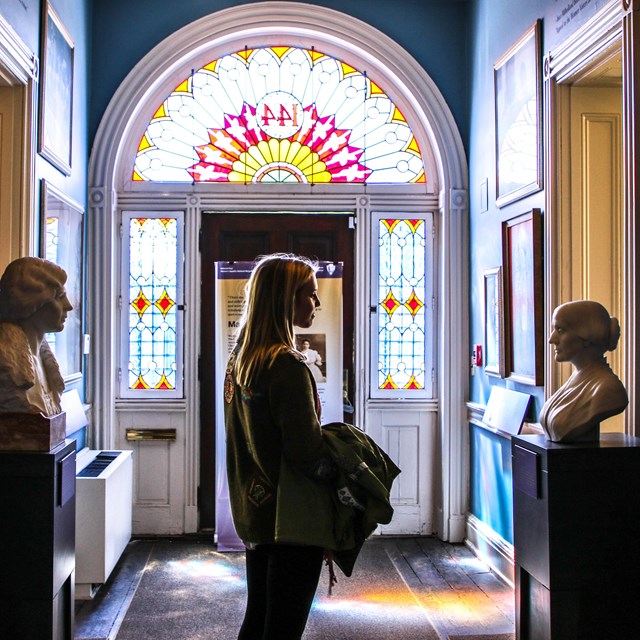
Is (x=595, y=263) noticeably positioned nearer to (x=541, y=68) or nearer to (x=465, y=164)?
(x=541, y=68)

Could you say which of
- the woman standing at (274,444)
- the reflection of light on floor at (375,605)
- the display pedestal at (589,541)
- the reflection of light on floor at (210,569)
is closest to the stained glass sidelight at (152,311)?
the reflection of light on floor at (210,569)

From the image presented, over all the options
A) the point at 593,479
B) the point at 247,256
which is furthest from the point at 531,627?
the point at 247,256

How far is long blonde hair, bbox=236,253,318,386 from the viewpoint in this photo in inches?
75.2

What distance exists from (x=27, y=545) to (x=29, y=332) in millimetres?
680

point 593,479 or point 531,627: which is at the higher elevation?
point 593,479

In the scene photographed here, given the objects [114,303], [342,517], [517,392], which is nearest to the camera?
[342,517]

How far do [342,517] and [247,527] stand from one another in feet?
0.82

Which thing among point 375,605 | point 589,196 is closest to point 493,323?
point 589,196

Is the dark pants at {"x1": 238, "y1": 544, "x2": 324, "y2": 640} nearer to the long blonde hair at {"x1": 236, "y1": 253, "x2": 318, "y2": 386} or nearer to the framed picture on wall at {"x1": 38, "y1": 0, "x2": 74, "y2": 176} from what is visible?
the long blonde hair at {"x1": 236, "y1": 253, "x2": 318, "y2": 386}

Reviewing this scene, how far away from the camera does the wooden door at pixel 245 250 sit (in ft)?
16.2

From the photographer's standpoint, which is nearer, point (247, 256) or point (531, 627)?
point (531, 627)

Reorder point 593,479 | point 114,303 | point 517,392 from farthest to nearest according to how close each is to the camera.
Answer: point 114,303 < point 517,392 < point 593,479

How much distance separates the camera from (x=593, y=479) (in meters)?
2.29

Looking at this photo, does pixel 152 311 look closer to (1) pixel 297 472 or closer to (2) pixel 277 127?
(2) pixel 277 127
